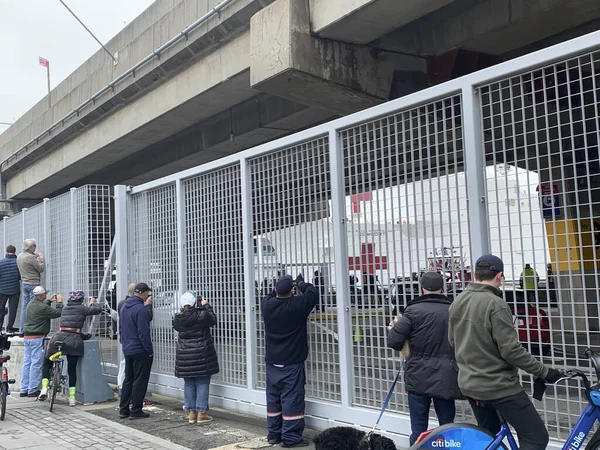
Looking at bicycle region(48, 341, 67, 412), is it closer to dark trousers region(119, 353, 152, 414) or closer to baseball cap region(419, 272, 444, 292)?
dark trousers region(119, 353, 152, 414)

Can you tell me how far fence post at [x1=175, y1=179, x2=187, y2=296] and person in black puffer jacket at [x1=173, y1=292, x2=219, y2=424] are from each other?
4.22ft

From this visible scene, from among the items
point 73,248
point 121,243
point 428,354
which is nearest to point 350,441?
point 428,354

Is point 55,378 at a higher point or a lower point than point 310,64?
lower

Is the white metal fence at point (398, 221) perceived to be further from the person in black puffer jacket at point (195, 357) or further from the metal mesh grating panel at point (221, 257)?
the person in black puffer jacket at point (195, 357)

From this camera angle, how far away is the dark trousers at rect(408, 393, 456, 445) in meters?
4.99

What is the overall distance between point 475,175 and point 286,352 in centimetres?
279

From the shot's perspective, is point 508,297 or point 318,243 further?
point 318,243

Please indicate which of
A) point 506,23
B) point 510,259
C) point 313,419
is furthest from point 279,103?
point 510,259

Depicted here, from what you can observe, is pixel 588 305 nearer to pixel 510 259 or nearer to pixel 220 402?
pixel 510 259

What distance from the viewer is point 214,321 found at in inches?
310

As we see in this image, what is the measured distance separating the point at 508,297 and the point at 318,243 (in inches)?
96.0

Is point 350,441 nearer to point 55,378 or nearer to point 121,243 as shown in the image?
point 55,378

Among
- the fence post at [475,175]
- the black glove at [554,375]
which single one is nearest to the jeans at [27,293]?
the fence post at [475,175]

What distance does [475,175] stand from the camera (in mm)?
5191
